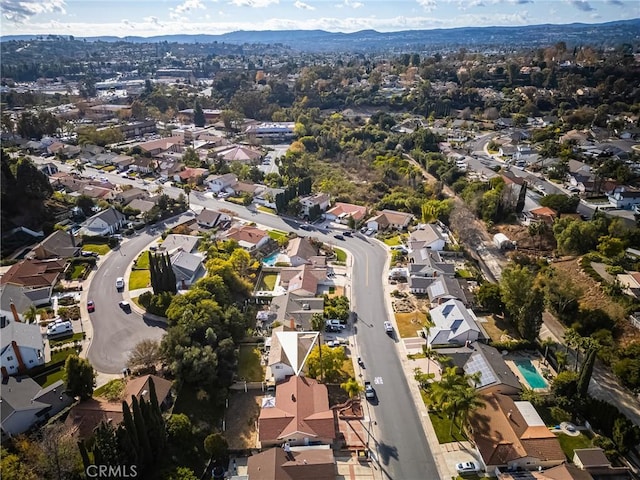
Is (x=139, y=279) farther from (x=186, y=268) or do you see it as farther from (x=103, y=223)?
(x=103, y=223)

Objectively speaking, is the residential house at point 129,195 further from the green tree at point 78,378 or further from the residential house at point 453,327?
the residential house at point 453,327

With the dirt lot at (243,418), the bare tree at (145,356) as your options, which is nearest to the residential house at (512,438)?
the dirt lot at (243,418)

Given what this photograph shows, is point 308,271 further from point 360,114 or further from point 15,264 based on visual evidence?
point 360,114

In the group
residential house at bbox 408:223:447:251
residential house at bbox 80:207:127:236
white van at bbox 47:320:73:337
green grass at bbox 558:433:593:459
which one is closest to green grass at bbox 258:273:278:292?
residential house at bbox 408:223:447:251

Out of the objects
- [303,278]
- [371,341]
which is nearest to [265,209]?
[303,278]

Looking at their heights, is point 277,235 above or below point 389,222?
below

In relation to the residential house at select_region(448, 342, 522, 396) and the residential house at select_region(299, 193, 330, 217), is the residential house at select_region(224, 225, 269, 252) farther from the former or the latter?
the residential house at select_region(448, 342, 522, 396)
